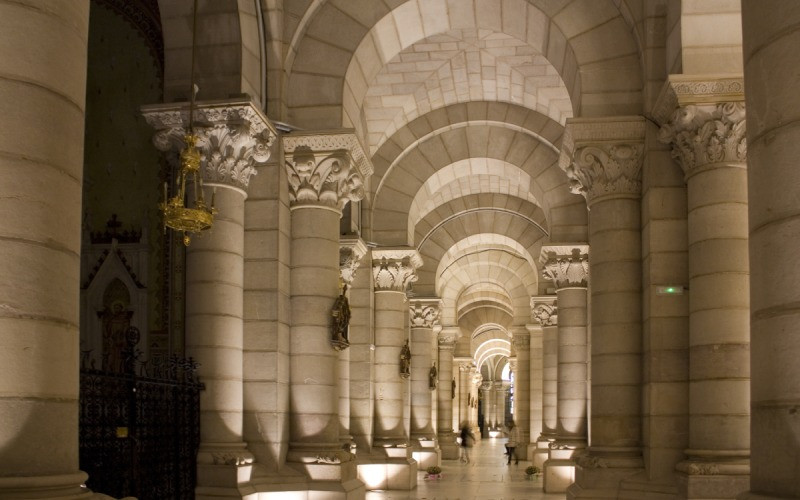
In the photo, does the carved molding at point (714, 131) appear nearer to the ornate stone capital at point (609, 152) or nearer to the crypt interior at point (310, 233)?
the crypt interior at point (310, 233)

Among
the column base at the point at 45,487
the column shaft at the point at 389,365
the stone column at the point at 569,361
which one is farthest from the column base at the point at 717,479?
the column shaft at the point at 389,365

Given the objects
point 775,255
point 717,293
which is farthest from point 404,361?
point 775,255

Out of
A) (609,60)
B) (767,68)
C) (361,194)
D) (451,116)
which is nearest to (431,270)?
(451,116)

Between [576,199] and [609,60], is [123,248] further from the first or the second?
[576,199]

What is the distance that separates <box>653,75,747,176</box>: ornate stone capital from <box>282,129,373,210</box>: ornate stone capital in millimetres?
4774

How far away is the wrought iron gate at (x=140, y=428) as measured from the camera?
10005mm

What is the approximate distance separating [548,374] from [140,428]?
17.5 m

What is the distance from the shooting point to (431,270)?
3002 cm

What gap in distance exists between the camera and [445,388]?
126 ft

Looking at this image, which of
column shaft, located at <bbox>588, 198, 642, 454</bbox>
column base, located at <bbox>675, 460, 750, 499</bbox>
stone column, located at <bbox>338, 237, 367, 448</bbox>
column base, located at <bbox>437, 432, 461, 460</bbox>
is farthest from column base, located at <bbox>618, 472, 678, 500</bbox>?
column base, located at <bbox>437, 432, 461, 460</bbox>

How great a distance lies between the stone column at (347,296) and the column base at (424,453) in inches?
271

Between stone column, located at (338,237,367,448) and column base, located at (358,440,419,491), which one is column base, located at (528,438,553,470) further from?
stone column, located at (338,237,367,448)

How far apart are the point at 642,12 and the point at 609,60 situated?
2.68 ft

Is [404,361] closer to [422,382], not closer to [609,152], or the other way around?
[422,382]
